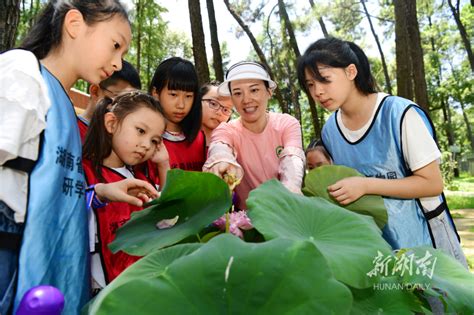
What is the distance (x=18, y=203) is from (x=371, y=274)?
704mm

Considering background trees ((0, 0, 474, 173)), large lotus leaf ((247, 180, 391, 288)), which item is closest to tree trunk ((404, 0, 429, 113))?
background trees ((0, 0, 474, 173))

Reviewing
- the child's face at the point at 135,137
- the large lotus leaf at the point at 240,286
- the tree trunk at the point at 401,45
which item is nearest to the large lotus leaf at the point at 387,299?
the large lotus leaf at the point at 240,286

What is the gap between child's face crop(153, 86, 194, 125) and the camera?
1.92 meters

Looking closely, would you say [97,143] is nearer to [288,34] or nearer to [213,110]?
[213,110]

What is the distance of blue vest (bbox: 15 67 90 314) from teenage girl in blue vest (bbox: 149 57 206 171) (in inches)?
35.1

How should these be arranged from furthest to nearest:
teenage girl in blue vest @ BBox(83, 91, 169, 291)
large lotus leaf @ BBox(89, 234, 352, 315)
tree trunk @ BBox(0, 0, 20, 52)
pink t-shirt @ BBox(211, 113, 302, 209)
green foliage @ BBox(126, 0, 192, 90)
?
1. green foliage @ BBox(126, 0, 192, 90)
2. tree trunk @ BBox(0, 0, 20, 52)
3. pink t-shirt @ BBox(211, 113, 302, 209)
4. teenage girl in blue vest @ BBox(83, 91, 169, 291)
5. large lotus leaf @ BBox(89, 234, 352, 315)

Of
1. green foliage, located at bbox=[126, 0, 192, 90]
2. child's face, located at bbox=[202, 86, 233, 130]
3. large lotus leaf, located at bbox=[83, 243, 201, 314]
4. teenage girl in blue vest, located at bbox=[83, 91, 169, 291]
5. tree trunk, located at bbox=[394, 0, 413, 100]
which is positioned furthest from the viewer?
green foliage, located at bbox=[126, 0, 192, 90]

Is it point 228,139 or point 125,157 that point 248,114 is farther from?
point 125,157

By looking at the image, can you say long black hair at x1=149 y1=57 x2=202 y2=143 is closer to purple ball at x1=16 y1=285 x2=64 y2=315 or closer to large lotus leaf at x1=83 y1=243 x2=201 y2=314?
large lotus leaf at x1=83 y1=243 x2=201 y2=314

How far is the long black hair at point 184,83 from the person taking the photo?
6.36 feet

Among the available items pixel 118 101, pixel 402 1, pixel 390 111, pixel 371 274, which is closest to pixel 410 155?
pixel 390 111

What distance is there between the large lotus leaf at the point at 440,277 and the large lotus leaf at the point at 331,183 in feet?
0.88

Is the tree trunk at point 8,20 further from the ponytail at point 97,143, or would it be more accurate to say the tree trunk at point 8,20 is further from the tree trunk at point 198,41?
the tree trunk at point 198,41

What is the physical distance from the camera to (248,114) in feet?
5.90
